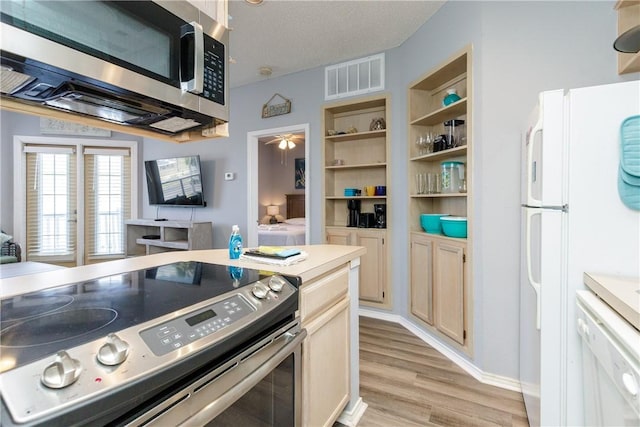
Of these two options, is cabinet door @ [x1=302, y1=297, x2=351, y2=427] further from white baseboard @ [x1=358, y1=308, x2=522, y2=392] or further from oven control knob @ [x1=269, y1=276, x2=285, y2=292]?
white baseboard @ [x1=358, y1=308, x2=522, y2=392]

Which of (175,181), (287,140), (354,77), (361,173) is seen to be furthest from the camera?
(287,140)

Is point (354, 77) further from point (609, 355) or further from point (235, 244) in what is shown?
point (609, 355)

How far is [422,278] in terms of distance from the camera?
2768mm

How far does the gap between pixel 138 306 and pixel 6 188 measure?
5631 mm

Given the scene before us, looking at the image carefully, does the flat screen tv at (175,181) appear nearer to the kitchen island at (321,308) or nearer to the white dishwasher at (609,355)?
the kitchen island at (321,308)

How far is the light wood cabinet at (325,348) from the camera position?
1.24 m

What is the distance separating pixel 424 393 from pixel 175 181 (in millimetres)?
4213

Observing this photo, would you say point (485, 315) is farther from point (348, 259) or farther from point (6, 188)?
point (6, 188)

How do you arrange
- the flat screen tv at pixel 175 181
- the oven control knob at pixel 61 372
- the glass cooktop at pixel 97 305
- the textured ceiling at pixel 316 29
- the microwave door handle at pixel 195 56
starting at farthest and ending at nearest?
the flat screen tv at pixel 175 181 → the textured ceiling at pixel 316 29 → the microwave door handle at pixel 195 56 → the glass cooktop at pixel 97 305 → the oven control knob at pixel 61 372

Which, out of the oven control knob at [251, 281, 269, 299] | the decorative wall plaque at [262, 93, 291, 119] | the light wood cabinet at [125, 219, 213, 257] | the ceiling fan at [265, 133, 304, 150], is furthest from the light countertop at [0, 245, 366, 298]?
the ceiling fan at [265, 133, 304, 150]

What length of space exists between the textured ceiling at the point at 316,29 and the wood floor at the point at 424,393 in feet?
9.20

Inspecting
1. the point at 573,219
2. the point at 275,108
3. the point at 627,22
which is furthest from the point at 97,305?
the point at 275,108

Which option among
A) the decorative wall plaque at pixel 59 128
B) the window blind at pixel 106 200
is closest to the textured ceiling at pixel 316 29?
the window blind at pixel 106 200

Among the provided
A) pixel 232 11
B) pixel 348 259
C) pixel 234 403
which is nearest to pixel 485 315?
pixel 348 259
